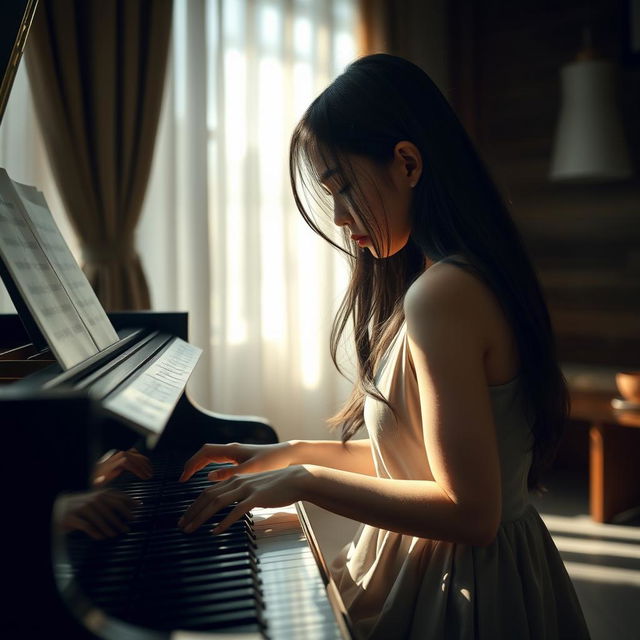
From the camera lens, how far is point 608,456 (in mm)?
2990

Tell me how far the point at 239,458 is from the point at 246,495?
331 mm

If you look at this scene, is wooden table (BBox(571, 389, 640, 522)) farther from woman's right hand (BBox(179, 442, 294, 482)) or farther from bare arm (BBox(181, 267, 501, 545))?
bare arm (BBox(181, 267, 501, 545))

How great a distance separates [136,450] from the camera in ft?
3.80

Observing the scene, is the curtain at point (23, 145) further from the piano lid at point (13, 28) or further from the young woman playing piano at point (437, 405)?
the young woman playing piano at point (437, 405)

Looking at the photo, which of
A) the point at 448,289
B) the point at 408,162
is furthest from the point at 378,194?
the point at 448,289

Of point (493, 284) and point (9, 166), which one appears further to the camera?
point (9, 166)

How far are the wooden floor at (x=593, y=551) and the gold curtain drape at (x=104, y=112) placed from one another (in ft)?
4.13

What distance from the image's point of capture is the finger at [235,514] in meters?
0.91

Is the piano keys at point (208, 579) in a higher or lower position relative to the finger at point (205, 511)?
lower

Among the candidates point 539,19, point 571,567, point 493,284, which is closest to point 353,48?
point 539,19

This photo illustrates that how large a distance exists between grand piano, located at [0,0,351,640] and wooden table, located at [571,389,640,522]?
85.1 inches

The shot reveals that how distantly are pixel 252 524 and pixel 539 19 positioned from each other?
359cm

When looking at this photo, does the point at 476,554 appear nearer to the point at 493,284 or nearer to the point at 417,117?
the point at 493,284

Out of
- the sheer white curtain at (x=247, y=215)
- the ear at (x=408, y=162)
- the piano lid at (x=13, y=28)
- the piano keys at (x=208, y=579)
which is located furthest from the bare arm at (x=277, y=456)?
the sheer white curtain at (x=247, y=215)
